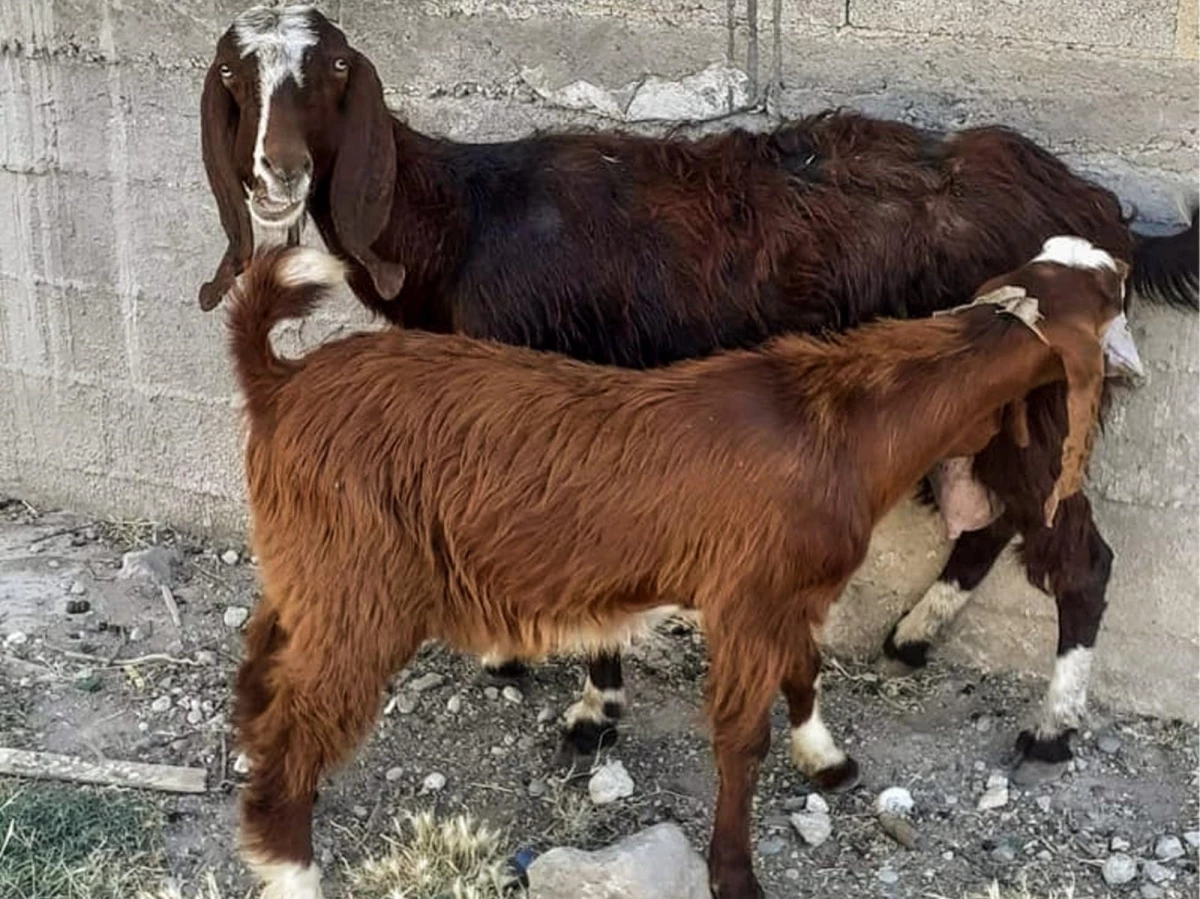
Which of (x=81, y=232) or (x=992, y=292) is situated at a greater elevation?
(x=992, y=292)

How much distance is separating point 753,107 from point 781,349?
1.05 metres

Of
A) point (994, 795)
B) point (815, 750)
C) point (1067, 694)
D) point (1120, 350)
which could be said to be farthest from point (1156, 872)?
point (1120, 350)

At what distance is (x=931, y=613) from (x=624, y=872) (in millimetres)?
1396

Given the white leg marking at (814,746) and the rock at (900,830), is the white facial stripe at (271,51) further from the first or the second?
the rock at (900,830)

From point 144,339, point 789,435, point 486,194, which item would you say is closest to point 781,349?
point 789,435

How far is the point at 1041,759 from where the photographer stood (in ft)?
13.5

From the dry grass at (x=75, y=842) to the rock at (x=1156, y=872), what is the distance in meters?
2.16

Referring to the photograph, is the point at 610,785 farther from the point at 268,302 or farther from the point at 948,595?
the point at 268,302

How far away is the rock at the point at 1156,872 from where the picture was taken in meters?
3.74

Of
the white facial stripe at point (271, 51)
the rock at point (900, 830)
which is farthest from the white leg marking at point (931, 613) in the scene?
the white facial stripe at point (271, 51)

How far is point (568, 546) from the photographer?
3.39 m

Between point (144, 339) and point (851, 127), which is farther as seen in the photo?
point (144, 339)

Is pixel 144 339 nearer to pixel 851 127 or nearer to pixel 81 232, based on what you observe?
pixel 81 232

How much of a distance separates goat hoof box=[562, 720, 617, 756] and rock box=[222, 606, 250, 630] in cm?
113
